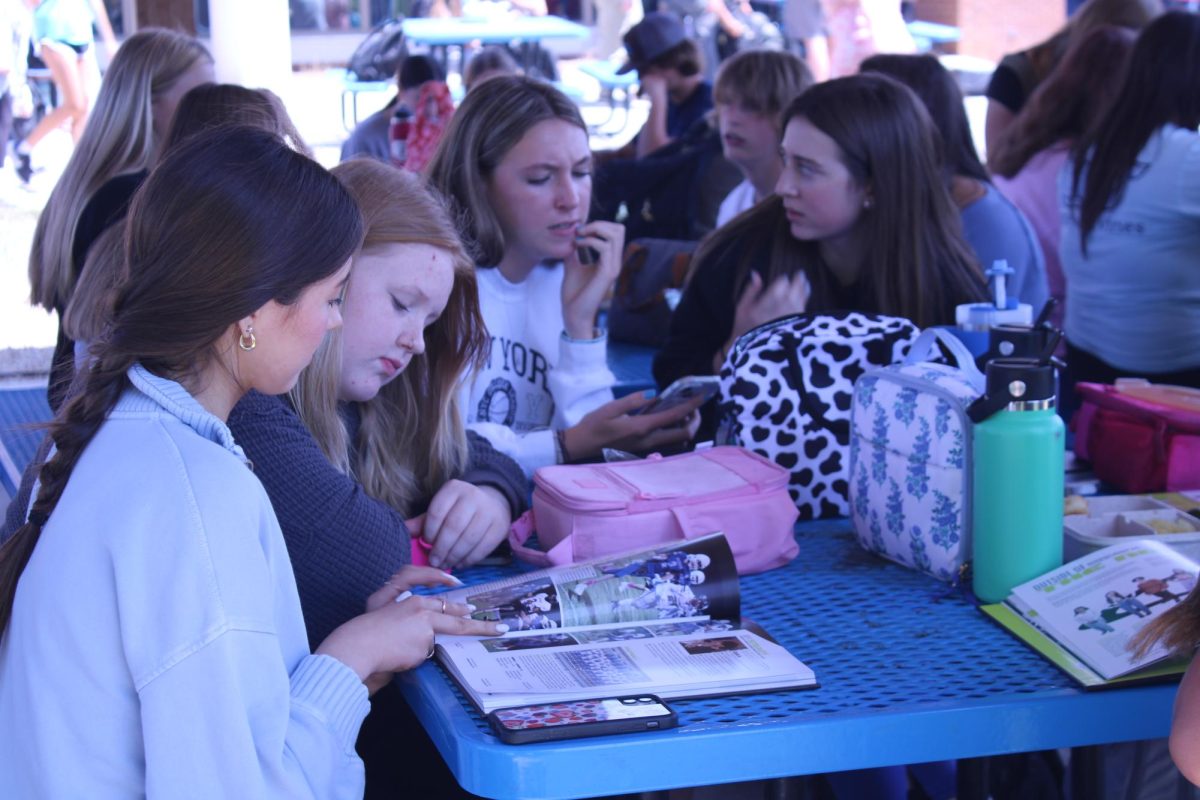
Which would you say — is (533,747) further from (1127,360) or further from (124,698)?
(1127,360)

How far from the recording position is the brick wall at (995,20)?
52.4ft

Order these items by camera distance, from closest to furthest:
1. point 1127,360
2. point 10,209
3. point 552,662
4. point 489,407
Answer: point 552,662 < point 489,407 < point 1127,360 < point 10,209

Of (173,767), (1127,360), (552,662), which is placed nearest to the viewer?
(173,767)

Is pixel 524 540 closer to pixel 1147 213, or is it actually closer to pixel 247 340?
pixel 247 340

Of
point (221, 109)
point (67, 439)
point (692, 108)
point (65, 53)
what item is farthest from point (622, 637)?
point (65, 53)

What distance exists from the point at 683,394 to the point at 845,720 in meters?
1.13

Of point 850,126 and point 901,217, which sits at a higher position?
point 850,126

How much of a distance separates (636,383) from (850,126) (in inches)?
29.4

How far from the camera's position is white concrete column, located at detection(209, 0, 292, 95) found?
4734 mm

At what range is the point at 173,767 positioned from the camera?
1.14 meters

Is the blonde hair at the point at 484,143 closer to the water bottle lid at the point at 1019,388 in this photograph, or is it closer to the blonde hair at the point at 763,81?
the water bottle lid at the point at 1019,388

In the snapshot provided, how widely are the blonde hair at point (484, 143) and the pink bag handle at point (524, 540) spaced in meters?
0.81

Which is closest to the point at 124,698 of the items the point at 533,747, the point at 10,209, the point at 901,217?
the point at 533,747

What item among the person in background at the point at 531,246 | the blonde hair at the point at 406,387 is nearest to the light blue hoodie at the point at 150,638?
the blonde hair at the point at 406,387
